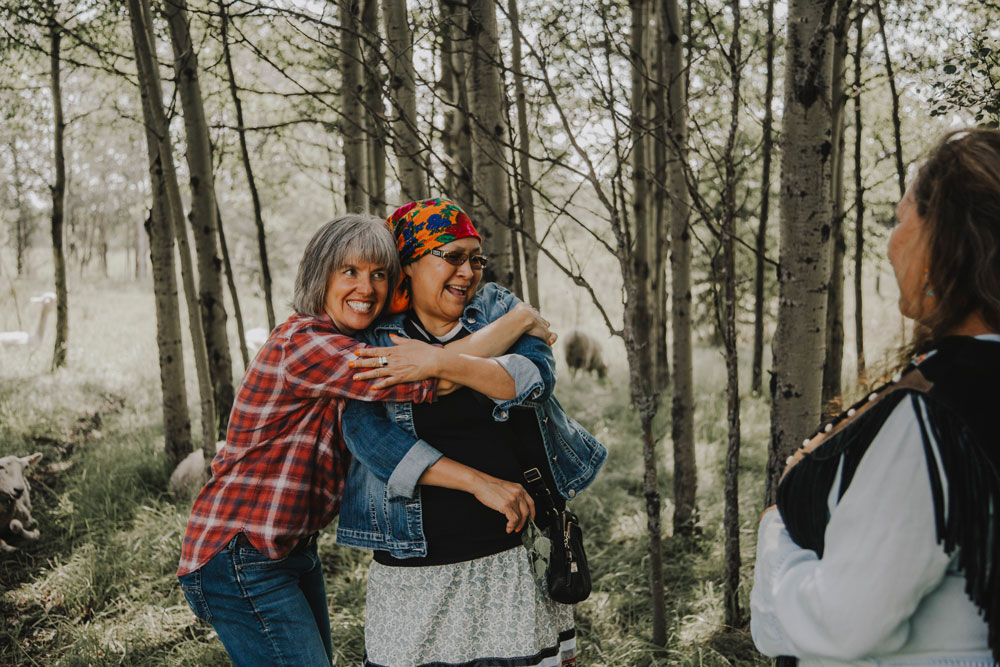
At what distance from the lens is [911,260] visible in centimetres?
126

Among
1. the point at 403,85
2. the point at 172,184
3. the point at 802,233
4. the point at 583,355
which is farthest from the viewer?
the point at 583,355

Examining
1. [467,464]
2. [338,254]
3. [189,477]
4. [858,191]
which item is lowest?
[189,477]

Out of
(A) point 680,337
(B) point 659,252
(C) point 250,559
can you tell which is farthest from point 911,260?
(B) point 659,252

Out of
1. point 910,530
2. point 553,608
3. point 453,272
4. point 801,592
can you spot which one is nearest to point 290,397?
point 453,272

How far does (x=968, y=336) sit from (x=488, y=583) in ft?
4.43

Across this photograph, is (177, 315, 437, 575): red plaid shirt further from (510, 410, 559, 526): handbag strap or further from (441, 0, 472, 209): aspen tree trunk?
(441, 0, 472, 209): aspen tree trunk

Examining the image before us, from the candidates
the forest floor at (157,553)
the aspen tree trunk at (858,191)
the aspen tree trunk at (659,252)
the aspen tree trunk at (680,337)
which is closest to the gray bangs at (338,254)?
the forest floor at (157,553)

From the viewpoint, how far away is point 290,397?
6.90 feet

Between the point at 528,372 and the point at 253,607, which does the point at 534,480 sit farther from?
the point at 253,607

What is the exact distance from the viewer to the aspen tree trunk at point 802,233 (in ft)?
9.57

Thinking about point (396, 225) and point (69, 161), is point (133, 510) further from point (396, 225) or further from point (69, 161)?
point (69, 161)

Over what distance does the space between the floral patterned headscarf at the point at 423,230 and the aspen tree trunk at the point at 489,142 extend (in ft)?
3.21

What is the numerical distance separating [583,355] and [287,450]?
940 cm

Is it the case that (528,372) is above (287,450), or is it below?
above
